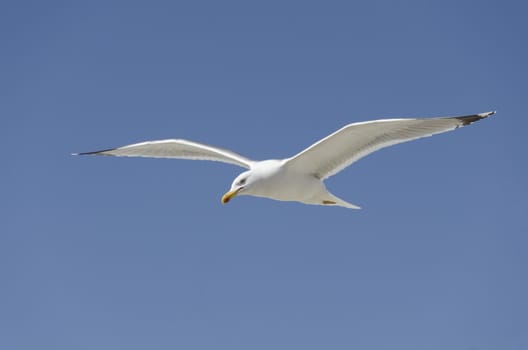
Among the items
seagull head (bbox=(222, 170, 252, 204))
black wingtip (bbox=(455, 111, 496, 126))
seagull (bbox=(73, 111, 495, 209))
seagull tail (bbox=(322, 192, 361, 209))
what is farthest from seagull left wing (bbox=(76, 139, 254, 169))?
black wingtip (bbox=(455, 111, 496, 126))

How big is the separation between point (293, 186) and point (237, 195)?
0.63m

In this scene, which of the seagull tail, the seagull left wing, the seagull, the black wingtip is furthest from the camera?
the seagull left wing

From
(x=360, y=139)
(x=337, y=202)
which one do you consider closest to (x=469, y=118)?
(x=360, y=139)

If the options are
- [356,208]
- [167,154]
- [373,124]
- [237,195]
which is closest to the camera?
[373,124]

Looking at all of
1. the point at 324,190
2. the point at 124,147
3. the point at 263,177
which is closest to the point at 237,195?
the point at 263,177

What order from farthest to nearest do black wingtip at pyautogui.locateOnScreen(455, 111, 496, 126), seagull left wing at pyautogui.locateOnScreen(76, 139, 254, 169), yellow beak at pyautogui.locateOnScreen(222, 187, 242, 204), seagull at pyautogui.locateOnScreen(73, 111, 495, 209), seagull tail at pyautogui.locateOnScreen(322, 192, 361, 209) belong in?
seagull left wing at pyautogui.locateOnScreen(76, 139, 254, 169)
seagull tail at pyautogui.locateOnScreen(322, 192, 361, 209)
yellow beak at pyautogui.locateOnScreen(222, 187, 242, 204)
seagull at pyautogui.locateOnScreen(73, 111, 495, 209)
black wingtip at pyautogui.locateOnScreen(455, 111, 496, 126)

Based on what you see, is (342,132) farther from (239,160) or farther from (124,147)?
(124,147)

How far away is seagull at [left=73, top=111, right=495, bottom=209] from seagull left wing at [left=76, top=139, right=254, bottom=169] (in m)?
0.85

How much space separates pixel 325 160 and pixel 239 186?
1015 millimetres

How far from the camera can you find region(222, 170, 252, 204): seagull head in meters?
8.77

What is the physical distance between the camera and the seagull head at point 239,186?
28.8 ft

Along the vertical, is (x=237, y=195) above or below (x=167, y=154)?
below

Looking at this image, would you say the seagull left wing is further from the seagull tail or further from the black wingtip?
the black wingtip

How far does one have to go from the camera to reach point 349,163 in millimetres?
9000
